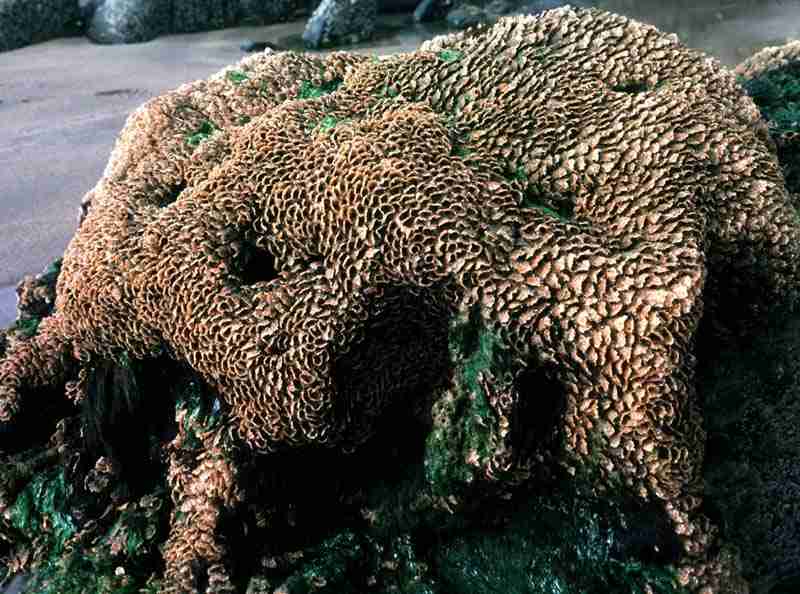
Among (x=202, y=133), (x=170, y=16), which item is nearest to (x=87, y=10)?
(x=170, y=16)

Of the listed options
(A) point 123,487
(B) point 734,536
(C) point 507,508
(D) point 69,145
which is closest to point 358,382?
(C) point 507,508

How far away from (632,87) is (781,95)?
0.79 m

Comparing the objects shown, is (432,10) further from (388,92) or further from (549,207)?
(549,207)

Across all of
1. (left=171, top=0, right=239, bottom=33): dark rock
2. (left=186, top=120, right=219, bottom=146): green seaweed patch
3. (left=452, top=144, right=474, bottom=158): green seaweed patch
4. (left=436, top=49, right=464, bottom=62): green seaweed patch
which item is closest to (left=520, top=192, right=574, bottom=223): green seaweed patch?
(left=452, top=144, right=474, bottom=158): green seaweed patch

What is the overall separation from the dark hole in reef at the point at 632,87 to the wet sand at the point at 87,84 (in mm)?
2763

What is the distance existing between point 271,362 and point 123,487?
0.70 m

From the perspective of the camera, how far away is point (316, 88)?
2.48 metres

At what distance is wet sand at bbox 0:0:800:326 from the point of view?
429cm

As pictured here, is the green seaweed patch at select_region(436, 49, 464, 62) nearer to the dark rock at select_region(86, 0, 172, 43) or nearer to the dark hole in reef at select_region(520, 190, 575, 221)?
the dark hole in reef at select_region(520, 190, 575, 221)

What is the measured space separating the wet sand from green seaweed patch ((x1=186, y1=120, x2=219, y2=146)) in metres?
1.58

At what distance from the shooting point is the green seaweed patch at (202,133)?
2482 millimetres

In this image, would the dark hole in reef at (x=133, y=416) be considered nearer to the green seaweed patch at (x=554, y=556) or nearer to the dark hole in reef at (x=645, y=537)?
the green seaweed patch at (x=554, y=556)

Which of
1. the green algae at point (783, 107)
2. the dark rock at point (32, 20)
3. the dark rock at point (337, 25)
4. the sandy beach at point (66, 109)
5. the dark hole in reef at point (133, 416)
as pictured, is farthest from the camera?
the dark rock at point (337, 25)

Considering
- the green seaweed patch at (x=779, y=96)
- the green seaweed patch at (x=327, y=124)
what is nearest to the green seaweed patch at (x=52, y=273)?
the green seaweed patch at (x=327, y=124)
